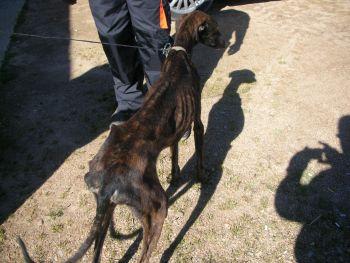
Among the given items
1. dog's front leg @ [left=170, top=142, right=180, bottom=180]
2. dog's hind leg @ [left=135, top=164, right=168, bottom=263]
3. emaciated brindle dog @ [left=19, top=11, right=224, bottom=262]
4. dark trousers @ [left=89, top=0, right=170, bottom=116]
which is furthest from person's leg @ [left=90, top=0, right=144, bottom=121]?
dog's hind leg @ [left=135, top=164, right=168, bottom=263]

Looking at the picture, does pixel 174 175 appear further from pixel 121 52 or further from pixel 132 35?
pixel 132 35

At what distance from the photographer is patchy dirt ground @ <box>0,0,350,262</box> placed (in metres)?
3.17

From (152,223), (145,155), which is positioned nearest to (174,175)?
(152,223)

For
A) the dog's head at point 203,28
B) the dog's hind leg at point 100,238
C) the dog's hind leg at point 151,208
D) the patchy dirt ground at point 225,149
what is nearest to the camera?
the dog's hind leg at point 100,238

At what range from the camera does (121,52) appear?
4012 mm

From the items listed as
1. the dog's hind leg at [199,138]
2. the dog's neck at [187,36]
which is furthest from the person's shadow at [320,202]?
the dog's neck at [187,36]

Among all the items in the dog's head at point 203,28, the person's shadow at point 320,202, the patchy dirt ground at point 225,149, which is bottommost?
the patchy dirt ground at point 225,149

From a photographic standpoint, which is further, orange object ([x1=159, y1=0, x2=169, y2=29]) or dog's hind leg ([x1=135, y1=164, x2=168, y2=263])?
orange object ([x1=159, y1=0, x2=169, y2=29])

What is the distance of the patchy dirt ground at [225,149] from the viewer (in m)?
3.17

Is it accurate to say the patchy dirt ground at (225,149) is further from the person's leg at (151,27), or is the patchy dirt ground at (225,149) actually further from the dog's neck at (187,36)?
the dog's neck at (187,36)

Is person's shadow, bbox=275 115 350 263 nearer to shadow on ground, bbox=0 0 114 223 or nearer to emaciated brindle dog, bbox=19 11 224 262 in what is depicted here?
emaciated brindle dog, bbox=19 11 224 262

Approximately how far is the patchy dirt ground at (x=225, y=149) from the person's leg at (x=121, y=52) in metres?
0.52

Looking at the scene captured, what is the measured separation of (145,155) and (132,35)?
2.20 m

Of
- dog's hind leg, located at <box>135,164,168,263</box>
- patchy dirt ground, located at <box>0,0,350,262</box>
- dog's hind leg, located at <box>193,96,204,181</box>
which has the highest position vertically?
dog's hind leg, located at <box>135,164,168,263</box>
